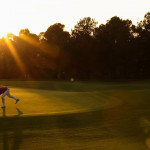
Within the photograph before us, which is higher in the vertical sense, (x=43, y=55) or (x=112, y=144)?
(x=43, y=55)

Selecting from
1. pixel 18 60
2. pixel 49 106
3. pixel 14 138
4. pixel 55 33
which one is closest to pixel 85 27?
pixel 55 33

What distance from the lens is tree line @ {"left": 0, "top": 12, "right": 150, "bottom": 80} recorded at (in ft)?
247

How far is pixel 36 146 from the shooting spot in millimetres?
7828

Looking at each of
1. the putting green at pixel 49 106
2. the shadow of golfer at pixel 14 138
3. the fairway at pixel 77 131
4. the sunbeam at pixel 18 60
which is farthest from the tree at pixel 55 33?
the shadow of golfer at pixel 14 138

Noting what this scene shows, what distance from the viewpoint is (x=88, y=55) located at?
251 ft

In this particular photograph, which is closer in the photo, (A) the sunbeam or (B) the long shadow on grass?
(B) the long shadow on grass

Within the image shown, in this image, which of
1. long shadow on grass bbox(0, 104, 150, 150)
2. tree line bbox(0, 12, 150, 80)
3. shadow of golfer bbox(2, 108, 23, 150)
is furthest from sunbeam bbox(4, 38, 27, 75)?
shadow of golfer bbox(2, 108, 23, 150)

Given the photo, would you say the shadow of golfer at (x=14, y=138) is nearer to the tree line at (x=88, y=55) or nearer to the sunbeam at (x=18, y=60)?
the tree line at (x=88, y=55)

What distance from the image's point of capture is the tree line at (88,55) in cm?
7538

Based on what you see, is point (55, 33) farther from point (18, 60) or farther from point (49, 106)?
point (49, 106)

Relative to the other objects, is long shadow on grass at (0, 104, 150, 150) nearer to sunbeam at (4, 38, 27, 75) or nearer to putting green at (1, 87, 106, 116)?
putting green at (1, 87, 106, 116)

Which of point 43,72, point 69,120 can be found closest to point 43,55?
point 43,72

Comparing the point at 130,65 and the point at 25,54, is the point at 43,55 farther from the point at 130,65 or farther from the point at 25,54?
the point at 130,65

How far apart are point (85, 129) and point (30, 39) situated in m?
80.9
